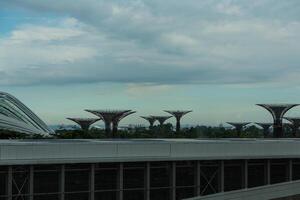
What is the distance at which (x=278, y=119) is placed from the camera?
7412 cm

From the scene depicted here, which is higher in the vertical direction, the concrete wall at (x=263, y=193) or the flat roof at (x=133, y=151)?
the flat roof at (x=133, y=151)

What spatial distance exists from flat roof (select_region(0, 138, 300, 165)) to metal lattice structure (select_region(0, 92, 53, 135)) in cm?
5050

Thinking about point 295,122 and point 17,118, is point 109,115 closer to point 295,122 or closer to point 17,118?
point 17,118

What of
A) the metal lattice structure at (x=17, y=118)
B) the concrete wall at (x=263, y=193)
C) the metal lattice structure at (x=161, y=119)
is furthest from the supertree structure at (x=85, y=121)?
the concrete wall at (x=263, y=193)

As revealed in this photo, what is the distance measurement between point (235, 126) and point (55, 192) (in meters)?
100

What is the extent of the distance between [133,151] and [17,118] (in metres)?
59.7

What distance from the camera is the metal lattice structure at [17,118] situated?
75.5 m

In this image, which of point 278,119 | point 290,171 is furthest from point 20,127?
point 290,171

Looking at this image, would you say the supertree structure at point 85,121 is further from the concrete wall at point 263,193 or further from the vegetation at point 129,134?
the concrete wall at point 263,193

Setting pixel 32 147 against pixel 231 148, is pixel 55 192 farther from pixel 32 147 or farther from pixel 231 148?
pixel 231 148

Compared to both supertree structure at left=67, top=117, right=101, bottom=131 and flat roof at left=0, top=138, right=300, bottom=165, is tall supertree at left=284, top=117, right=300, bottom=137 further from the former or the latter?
flat roof at left=0, top=138, right=300, bottom=165

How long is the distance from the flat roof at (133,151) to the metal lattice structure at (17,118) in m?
50.5

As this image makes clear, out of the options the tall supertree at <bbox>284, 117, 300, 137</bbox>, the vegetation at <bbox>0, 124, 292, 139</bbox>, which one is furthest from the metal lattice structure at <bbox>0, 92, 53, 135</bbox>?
the tall supertree at <bbox>284, 117, 300, 137</bbox>

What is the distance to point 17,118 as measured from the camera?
81.2 meters
